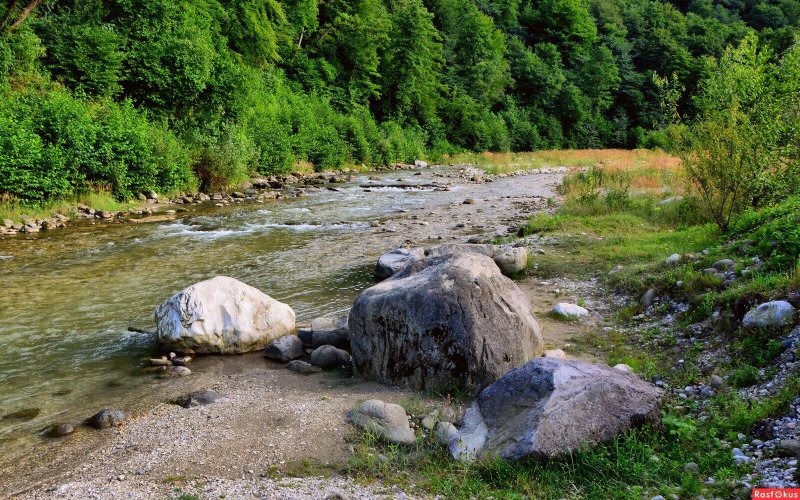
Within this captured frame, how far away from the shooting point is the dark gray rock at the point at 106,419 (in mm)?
6020

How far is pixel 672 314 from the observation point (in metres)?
8.08

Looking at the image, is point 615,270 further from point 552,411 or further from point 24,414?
point 24,414

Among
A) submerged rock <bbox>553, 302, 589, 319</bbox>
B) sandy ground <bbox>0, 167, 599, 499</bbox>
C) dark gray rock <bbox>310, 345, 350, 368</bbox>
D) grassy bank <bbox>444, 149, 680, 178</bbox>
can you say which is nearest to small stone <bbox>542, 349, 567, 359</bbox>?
sandy ground <bbox>0, 167, 599, 499</bbox>

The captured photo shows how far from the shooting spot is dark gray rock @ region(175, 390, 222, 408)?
654cm

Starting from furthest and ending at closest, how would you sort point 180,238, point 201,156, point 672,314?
1. point 201,156
2. point 180,238
3. point 672,314

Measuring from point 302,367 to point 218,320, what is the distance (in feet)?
5.28

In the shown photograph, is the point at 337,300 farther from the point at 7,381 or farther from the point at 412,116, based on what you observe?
the point at 412,116

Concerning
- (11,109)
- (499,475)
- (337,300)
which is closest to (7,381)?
(337,300)

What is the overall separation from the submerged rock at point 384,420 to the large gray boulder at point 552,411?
51cm

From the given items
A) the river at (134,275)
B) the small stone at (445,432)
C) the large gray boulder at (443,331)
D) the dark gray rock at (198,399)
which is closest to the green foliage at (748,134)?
the large gray boulder at (443,331)

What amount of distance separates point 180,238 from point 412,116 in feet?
137

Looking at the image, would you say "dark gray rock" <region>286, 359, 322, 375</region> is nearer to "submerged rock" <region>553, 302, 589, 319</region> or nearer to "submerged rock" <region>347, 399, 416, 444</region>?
"submerged rock" <region>347, 399, 416, 444</region>

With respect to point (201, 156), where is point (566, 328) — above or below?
below

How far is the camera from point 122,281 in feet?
38.9
